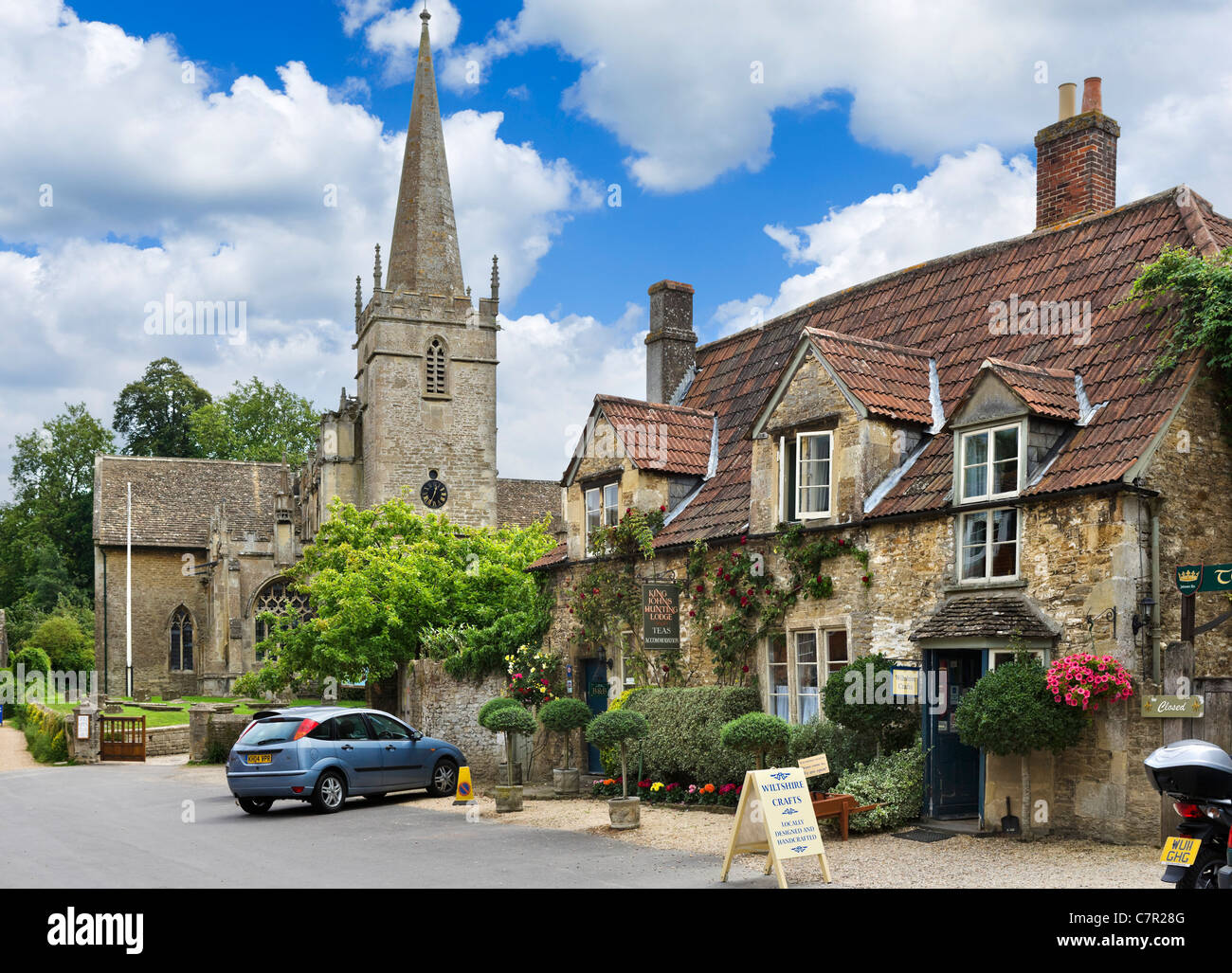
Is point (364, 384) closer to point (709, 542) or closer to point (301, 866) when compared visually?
point (709, 542)

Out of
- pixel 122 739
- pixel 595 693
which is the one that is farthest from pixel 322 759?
pixel 122 739

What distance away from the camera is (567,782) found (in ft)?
68.1

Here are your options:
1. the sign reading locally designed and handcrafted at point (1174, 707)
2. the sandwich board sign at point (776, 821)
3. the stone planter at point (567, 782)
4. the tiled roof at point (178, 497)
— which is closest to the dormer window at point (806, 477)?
the sign reading locally designed and handcrafted at point (1174, 707)

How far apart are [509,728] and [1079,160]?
13012 millimetres

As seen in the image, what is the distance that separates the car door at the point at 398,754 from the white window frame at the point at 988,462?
33.0 feet

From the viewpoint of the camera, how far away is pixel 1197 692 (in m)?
12.8

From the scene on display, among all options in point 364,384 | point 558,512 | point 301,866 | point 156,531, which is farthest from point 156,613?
point 301,866

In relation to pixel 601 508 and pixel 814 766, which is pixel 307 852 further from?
pixel 601 508

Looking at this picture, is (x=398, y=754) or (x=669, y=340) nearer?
(x=398, y=754)

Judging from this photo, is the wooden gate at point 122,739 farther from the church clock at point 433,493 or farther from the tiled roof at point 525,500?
the tiled roof at point 525,500

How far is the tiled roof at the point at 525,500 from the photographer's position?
56500 millimetres

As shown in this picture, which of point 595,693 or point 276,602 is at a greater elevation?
point 595,693

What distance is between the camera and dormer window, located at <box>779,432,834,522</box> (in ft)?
57.8

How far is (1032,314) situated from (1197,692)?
256 inches
